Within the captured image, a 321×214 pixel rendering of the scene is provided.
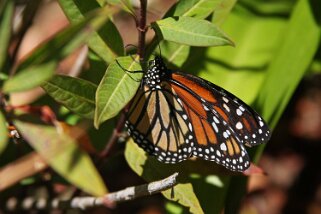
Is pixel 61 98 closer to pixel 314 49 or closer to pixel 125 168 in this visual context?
pixel 314 49

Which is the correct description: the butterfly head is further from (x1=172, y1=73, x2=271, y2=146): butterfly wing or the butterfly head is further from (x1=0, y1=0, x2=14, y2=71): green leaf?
(x1=0, y1=0, x2=14, y2=71): green leaf


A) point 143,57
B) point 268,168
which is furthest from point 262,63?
point 268,168

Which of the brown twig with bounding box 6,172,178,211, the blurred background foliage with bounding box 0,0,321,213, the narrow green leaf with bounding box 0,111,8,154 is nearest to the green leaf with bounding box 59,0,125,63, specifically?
the blurred background foliage with bounding box 0,0,321,213

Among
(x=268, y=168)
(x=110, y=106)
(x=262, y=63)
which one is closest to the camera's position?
(x=110, y=106)

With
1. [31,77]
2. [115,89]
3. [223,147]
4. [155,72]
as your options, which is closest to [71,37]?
[31,77]

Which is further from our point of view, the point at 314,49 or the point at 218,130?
the point at 314,49

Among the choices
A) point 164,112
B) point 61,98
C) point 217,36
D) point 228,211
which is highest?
point 217,36

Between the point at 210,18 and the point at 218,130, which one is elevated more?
the point at 210,18

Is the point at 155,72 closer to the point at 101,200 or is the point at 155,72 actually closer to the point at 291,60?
the point at 101,200
